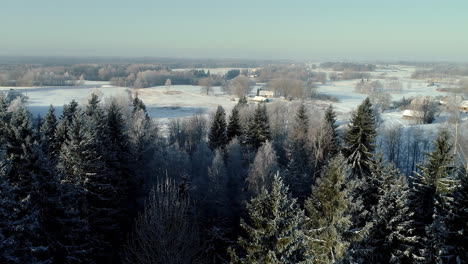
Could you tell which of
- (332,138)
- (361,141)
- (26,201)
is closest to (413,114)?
(332,138)

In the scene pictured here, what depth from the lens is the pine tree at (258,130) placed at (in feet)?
114

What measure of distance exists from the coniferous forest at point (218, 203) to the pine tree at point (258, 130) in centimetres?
252

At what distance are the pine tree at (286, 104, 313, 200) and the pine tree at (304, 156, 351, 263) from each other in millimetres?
11999

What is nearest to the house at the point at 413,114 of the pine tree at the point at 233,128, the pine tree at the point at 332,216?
the pine tree at the point at 233,128

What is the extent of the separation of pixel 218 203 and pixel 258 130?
37.7 feet

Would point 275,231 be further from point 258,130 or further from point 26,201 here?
point 258,130

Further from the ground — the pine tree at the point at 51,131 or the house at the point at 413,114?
the pine tree at the point at 51,131

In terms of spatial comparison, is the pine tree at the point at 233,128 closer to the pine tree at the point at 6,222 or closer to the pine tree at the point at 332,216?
the pine tree at the point at 332,216

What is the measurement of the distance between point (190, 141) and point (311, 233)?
34.1 metres

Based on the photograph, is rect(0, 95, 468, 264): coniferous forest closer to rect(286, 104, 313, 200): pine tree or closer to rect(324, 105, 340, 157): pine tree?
rect(286, 104, 313, 200): pine tree

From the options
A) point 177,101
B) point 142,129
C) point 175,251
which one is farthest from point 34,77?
point 175,251

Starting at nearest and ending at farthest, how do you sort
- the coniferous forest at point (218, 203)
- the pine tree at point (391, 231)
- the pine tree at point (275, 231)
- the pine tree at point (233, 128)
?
the pine tree at point (275, 231) < the coniferous forest at point (218, 203) < the pine tree at point (391, 231) < the pine tree at point (233, 128)

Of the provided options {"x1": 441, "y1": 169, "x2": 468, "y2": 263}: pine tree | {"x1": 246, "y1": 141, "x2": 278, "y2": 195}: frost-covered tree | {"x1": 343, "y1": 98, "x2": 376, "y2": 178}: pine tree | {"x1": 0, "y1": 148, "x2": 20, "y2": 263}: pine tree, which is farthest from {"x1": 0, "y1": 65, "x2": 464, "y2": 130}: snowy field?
{"x1": 0, "y1": 148, "x2": 20, "y2": 263}: pine tree

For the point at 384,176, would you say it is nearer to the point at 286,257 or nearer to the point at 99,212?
the point at 286,257
